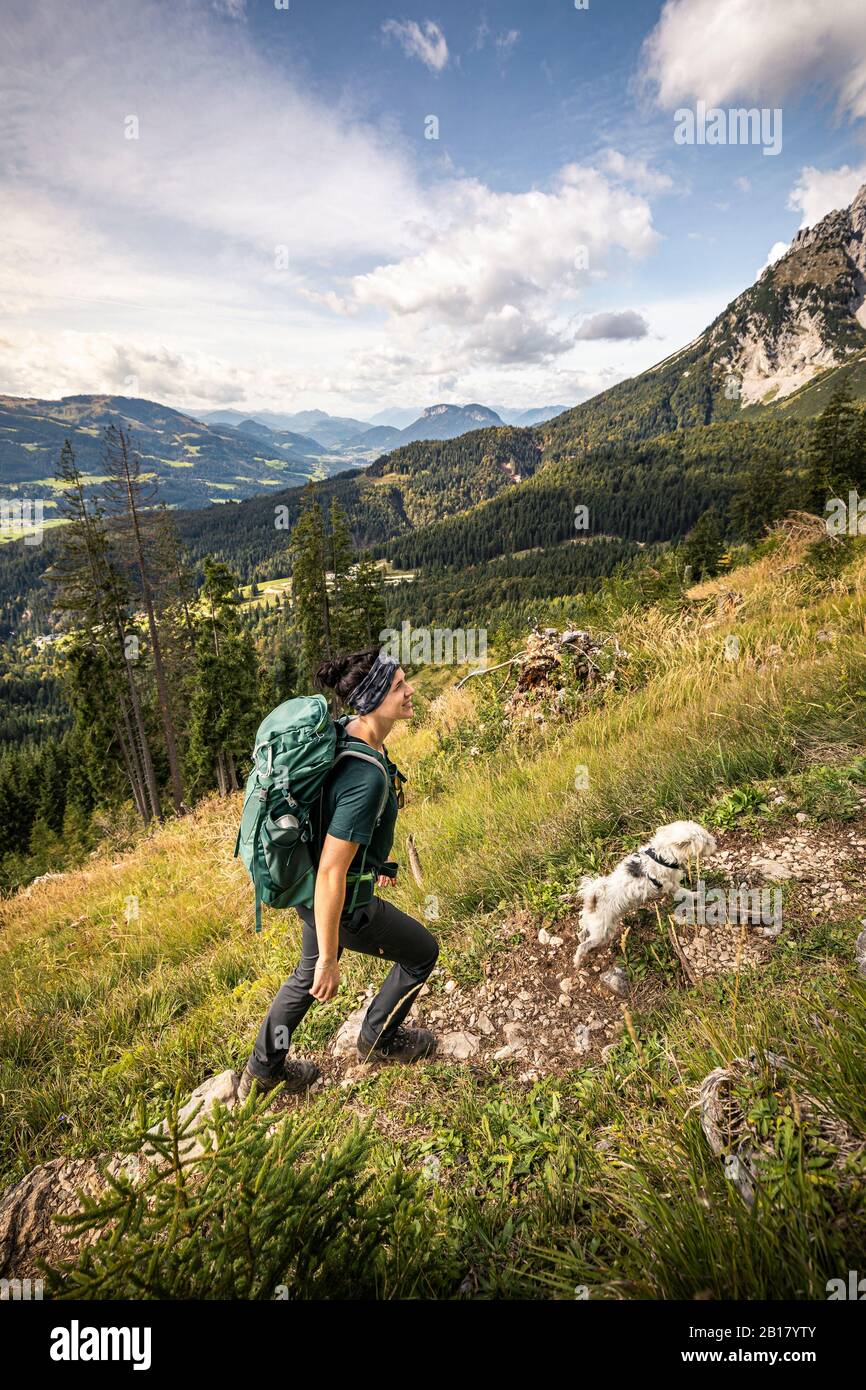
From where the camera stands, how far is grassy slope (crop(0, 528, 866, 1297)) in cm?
160

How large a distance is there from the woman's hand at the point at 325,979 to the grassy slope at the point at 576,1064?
0.60 meters

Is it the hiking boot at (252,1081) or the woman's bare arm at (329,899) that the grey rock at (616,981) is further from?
the hiking boot at (252,1081)

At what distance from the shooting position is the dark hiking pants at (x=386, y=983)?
3.05 metres

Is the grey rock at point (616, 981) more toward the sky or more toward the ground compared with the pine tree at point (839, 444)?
more toward the ground

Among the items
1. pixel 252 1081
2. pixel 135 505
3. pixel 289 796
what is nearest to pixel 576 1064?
pixel 252 1081

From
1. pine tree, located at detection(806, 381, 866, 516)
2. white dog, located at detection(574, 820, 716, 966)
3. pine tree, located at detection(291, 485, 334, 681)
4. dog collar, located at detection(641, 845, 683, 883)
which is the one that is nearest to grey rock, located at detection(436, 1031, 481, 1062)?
white dog, located at detection(574, 820, 716, 966)

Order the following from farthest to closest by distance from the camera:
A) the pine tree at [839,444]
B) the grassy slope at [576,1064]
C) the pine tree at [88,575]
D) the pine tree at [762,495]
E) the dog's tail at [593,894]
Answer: the pine tree at [762,495] → the pine tree at [839,444] → the pine tree at [88,575] → the dog's tail at [593,894] → the grassy slope at [576,1064]

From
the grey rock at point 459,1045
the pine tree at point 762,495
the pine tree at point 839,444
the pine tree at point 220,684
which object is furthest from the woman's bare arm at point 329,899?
the pine tree at point 762,495

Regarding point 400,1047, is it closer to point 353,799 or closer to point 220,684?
point 353,799

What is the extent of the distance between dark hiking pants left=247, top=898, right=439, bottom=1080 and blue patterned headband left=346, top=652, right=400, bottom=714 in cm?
108

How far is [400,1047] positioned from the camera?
10.7ft

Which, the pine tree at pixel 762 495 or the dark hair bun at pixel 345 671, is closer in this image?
the dark hair bun at pixel 345 671

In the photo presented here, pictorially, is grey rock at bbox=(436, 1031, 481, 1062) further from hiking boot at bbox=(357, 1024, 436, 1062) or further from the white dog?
the white dog
